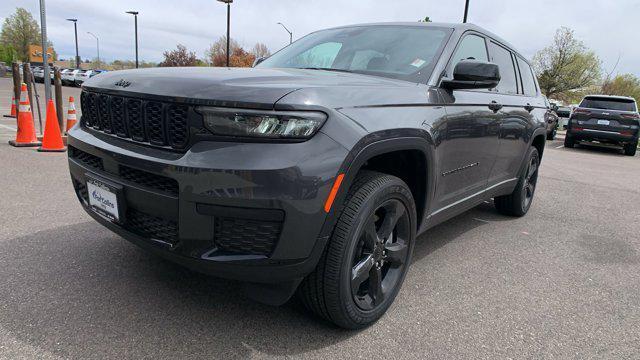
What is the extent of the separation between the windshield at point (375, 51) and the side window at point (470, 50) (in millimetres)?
132

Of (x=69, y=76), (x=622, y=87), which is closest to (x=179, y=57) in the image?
(x=69, y=76)

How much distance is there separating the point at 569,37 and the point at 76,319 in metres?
43.1

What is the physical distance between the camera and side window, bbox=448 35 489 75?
10.1 ft

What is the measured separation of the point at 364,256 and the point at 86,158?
1.62 meters

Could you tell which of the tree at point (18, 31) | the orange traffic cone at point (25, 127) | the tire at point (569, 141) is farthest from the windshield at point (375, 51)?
the tree at point (18, 31)

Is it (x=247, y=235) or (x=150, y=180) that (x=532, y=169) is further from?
(x=150, y=180)

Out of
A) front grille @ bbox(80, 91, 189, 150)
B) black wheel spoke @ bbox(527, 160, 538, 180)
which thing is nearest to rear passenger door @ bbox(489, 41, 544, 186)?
black wheel spoke @ bbox(527, 160, 538, 180)

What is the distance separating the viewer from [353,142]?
204cm

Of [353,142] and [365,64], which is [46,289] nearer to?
[353,142]

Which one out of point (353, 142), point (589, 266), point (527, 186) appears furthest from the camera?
point (527, 186)

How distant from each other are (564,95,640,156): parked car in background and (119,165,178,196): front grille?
1454 cm

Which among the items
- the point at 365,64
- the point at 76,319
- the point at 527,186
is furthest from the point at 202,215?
the point at 527,186

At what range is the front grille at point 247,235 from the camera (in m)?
1.89

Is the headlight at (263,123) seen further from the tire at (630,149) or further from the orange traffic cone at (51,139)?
the tire at (630,149)
